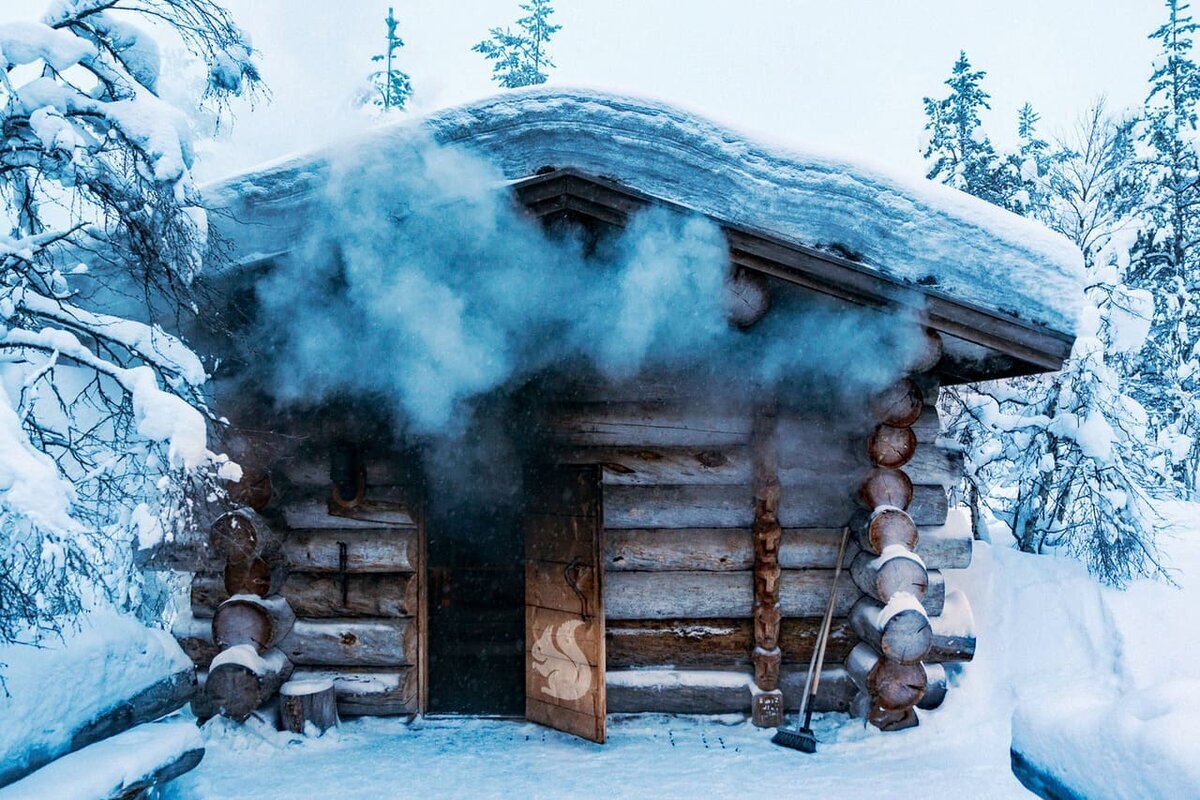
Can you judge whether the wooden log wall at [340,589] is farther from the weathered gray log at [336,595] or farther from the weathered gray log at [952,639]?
the weathered gray log at [952,639]

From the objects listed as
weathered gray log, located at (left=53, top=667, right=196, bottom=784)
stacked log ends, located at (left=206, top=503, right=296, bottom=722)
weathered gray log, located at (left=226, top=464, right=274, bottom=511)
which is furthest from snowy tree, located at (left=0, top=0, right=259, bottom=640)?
weathered gray log, located at (left=226, top=464, right=274, bottom=511)

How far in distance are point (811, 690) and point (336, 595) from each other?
3549 mm

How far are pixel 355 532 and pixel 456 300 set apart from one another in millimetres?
1977

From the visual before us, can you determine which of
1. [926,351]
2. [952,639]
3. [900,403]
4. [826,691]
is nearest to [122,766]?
[826,691]

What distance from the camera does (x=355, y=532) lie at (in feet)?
18.6

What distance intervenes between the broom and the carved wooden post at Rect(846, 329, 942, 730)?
0.18 meters

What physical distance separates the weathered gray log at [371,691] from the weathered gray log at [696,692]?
1544 mm

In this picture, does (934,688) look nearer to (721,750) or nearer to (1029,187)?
(721,750)

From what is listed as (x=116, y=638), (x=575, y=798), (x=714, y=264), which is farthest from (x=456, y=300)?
(x=575, y=798)

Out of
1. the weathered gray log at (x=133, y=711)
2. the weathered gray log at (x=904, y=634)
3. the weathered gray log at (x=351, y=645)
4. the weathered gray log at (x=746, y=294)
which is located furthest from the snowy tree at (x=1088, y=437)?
the weathered gray log at (x=133, y=711)

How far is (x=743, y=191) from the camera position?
4980 millimetres

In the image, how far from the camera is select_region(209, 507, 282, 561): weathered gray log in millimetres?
4996

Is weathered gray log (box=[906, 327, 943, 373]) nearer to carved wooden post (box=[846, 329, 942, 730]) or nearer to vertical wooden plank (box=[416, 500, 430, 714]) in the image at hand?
carved wooden post (box=[846, 329, 942, 730])

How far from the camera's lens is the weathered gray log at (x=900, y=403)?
5012 millimetres
